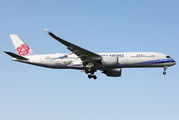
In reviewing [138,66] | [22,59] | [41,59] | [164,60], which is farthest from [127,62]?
[22,59]

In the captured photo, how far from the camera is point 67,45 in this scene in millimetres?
31438

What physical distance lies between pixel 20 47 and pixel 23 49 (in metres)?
0.67

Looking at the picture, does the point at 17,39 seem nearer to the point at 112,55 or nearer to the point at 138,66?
the point at 112,55

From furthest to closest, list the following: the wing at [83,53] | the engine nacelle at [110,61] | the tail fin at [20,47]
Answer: the tail fin at [20,47] < the engine nacelle at [110,61] < the wing at [83,53]

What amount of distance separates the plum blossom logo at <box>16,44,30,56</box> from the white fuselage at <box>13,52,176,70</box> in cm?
337

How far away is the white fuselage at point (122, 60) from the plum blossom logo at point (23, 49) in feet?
11.1

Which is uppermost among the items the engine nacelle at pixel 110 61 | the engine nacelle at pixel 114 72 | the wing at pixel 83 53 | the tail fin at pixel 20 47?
the tail fin at pixel 20 47

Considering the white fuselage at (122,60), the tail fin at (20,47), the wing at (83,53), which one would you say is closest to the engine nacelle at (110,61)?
the wing at (83,53)

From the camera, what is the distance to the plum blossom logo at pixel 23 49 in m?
39.6

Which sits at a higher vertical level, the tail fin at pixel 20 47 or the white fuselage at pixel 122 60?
the tail fin at pixel 20 47

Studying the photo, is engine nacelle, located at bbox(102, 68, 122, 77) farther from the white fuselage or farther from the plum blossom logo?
the plum blossom logo

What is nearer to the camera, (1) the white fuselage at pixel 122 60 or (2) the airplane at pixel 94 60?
(2) the airplane at pixel 94 60

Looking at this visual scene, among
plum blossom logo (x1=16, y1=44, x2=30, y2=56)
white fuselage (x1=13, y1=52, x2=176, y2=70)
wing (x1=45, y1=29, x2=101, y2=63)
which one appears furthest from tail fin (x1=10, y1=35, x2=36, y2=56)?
wing (x1=45, y1=29, x2=101, y2=63)

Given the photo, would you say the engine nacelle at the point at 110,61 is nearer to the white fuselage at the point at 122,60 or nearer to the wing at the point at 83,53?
the wing at the point at 83,53
